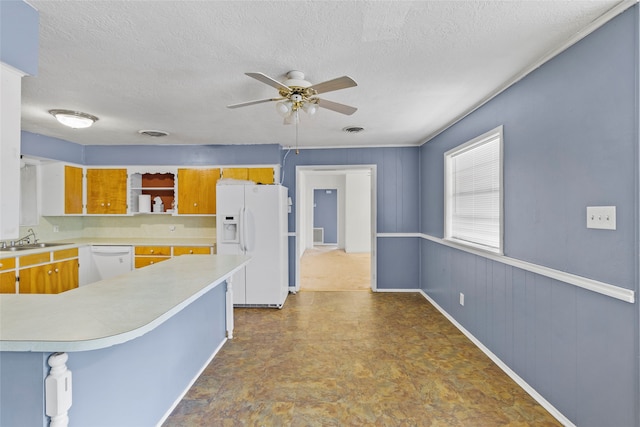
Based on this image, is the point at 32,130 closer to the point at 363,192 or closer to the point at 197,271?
the point at 197,271

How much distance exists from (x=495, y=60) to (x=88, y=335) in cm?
277

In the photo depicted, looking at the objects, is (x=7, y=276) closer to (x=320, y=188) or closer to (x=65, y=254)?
(x=65, y=254)

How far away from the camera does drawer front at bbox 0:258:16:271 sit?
339 centimetres

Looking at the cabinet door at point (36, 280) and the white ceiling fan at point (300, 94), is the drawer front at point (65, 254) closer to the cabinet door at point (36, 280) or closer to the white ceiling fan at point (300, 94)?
the cabinet door at point (36, 280)

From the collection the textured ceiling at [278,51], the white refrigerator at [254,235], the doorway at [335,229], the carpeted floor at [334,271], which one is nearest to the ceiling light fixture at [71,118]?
the textured ceiling at [278,51]

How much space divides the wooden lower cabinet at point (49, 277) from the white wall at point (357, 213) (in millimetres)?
6572

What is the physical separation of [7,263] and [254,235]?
2.69 m

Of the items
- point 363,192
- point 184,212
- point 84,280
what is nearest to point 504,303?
point 184,212

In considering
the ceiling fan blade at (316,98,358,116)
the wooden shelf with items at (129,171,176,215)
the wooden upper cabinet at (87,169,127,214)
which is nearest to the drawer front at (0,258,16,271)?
the wooden upper cabinet at (87,169,127,214)

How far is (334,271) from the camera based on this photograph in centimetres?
672

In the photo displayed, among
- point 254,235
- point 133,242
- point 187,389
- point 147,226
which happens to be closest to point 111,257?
point 133,242

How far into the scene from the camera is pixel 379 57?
2.12 metres

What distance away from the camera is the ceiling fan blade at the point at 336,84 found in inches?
75.9

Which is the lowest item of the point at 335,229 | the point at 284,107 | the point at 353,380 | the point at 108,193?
the point at 353,380
